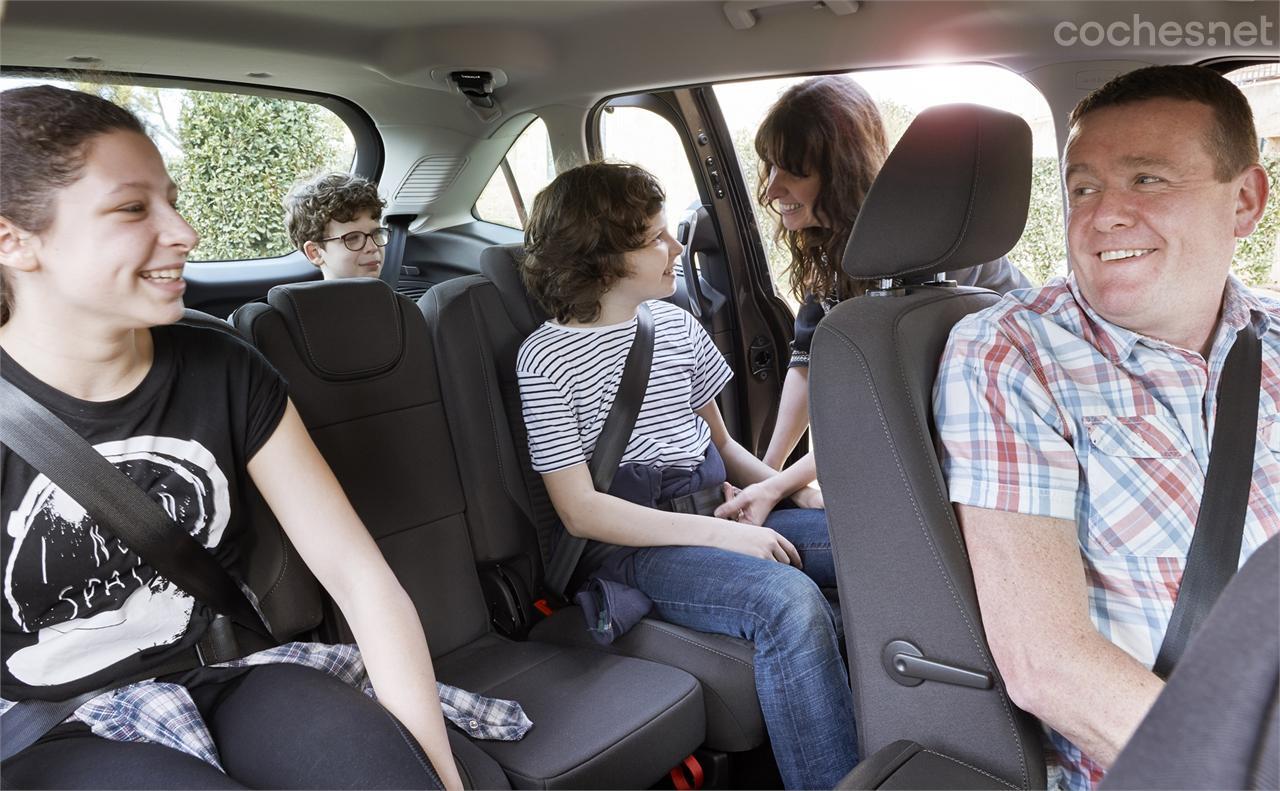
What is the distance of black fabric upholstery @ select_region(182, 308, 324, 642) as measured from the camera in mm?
1699

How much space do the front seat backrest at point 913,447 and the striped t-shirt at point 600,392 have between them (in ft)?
2.64

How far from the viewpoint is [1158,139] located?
4.93ft

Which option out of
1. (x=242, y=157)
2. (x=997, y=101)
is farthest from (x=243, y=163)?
(x=997, y=101)

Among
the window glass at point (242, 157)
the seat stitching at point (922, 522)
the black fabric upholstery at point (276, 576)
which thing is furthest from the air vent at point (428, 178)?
the seat stitching at point (922, 522)

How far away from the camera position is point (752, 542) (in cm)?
219

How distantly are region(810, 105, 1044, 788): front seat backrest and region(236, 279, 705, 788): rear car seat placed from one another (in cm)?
50

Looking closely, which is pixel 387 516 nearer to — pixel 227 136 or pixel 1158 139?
pixel 1158 139

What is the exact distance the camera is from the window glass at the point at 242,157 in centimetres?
322

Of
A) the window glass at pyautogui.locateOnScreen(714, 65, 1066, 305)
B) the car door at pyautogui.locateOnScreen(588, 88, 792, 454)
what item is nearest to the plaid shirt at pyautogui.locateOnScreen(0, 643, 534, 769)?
the window glass at pyautogui.locateOnScreen(714, 65, 1066, 305)

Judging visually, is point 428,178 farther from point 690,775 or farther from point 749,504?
point 690,775

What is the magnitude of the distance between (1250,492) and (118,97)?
5.83 feet

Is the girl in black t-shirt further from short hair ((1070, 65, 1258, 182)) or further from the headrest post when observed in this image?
short hair ((1070, 65, 1258, 182))

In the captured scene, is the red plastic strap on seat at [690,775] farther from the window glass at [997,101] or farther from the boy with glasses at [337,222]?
the boy with glasses at [337,222]

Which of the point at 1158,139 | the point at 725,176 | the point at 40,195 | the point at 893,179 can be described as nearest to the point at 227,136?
the point at 725,176
